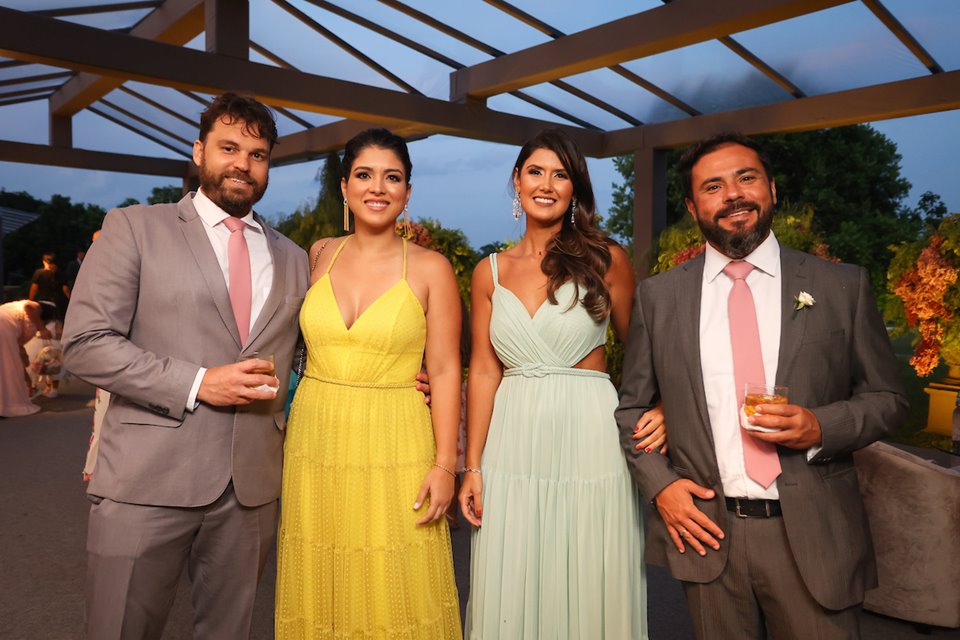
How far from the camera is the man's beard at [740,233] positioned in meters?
2.00

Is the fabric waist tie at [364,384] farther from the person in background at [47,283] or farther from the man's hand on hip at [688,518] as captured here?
the person in background at [47,283]

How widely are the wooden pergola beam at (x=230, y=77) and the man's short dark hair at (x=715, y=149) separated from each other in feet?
19.6

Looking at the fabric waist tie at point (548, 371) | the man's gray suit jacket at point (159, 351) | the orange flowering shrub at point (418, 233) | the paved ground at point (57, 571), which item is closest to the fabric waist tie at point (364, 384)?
the man's gray suit jacket at point (159, 351)

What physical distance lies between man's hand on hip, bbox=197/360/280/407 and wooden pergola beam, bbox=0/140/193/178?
38.2 feet

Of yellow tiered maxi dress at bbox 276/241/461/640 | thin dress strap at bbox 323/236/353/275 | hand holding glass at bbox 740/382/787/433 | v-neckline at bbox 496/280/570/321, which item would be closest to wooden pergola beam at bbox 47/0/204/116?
thin dress strap at bbox 323/236/353/275

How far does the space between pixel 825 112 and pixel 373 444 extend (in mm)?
7453

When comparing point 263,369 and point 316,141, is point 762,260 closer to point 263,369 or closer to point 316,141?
point 263,369

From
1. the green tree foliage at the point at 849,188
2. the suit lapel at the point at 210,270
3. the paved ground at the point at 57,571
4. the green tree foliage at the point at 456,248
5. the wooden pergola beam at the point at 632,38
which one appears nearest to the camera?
the suit lapel at the point at 210,270

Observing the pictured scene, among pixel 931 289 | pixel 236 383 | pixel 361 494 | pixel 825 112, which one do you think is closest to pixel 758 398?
pixel 361 494

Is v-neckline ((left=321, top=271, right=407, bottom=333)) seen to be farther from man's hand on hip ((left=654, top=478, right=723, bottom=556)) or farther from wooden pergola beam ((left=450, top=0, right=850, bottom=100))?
wooden pergola beam ((left=450, top=0, right=850, bottom=100))

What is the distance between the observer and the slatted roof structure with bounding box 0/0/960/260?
6.58m

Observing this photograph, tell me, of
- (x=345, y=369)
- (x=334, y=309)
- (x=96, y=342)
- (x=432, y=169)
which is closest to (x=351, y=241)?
(x=334, y=309)

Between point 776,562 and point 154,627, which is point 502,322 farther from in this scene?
point 154,627

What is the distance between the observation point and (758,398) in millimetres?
1781
